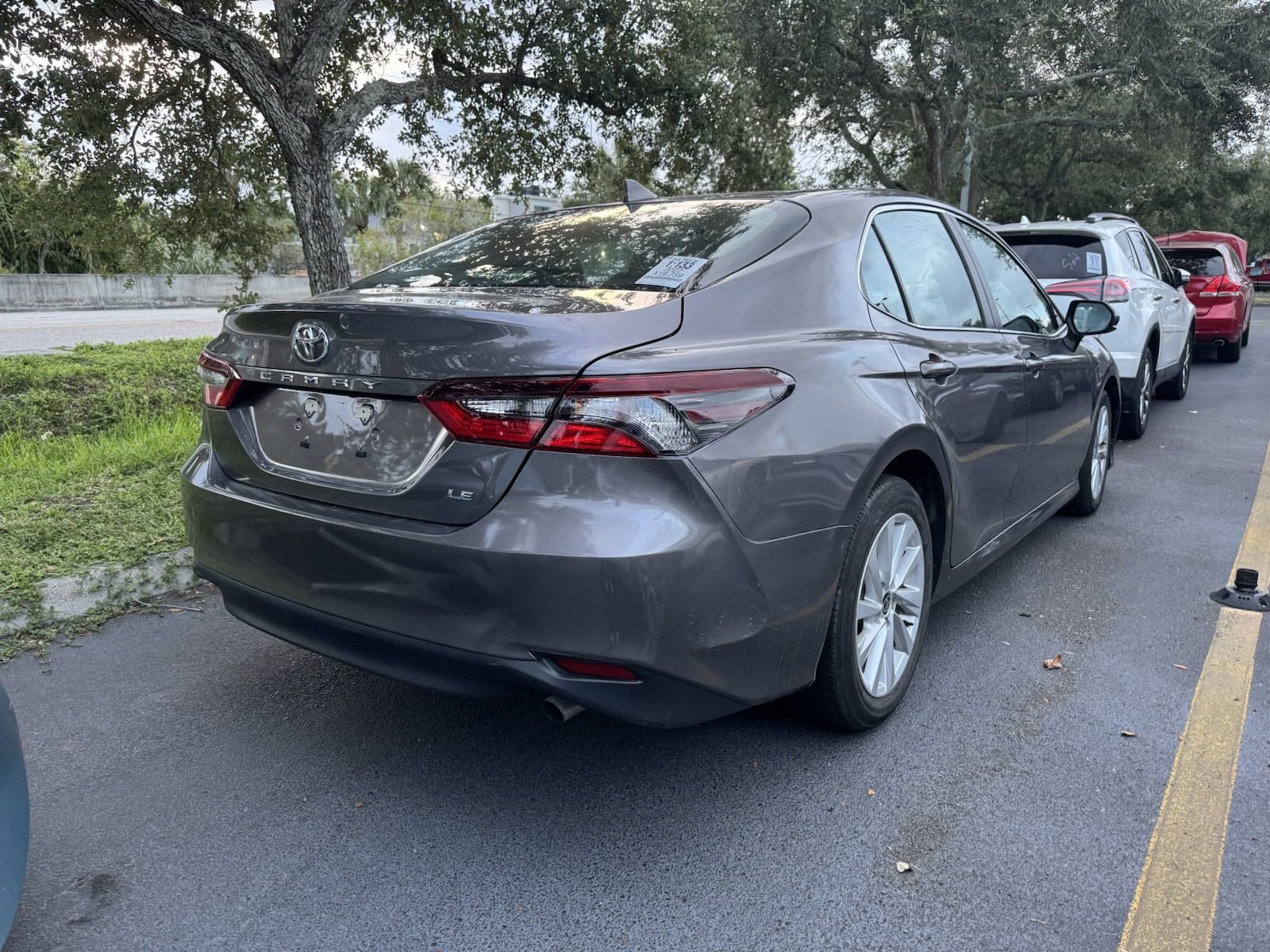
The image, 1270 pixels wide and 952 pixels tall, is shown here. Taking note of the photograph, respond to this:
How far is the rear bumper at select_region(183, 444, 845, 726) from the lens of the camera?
82.1 inches

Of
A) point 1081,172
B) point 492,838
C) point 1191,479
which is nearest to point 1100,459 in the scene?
point 1191,479

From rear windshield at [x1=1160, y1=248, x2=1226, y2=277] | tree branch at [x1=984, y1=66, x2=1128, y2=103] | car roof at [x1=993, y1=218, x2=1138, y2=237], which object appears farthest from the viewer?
tree branch at [x1=984, y1=66, x2=1128, y2=103]

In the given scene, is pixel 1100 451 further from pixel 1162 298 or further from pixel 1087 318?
pixel 1162 298

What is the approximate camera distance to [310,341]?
243cm

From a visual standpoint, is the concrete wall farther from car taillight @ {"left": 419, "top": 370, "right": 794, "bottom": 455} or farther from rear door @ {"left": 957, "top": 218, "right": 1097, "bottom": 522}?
car taillight @ {"left": 419, "top": 370, "right": 794, "bottom": 455}

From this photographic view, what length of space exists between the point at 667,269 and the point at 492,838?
1.55 meters

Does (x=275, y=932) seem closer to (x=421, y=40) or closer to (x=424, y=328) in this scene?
(x=424, y=328)

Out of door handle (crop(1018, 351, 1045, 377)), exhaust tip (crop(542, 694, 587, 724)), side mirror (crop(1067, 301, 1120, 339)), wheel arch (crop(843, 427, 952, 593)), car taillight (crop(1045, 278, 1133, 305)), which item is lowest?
exhaust tip (crop(542, 694, 587, 724))

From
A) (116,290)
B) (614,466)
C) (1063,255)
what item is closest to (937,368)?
(614,466)

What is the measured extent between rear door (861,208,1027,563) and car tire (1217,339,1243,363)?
1092 cm

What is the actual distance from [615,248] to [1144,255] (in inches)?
267

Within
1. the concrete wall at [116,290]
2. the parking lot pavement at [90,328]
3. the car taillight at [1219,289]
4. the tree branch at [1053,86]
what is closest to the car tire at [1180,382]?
the car taillight at [1219,289]

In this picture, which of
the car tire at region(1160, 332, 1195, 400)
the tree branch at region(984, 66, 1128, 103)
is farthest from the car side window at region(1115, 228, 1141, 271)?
the tree branch at region(984, 66, 1128, 103)

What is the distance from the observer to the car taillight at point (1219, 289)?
38.3ft
